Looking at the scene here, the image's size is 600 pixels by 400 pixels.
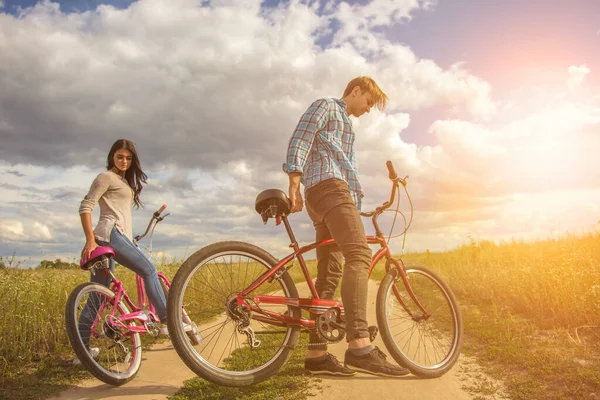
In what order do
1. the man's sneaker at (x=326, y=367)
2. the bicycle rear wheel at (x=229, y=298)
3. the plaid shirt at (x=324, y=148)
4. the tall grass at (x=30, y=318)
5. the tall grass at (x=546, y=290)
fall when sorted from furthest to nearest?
the tall grass at (x=546, y=290)
the tall grass at (x=30, y=318)
the man's sneaker at (x=326, y=367)
the plaid shirt at (x=324, y=148)
the bicycle rear wheel at (x=229, y=298)

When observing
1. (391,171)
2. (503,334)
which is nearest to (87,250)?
(391,171)

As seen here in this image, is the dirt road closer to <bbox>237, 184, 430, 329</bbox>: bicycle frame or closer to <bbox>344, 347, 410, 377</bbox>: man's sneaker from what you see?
<bbox>344, 347, 410, 377</bbox>: man's sneaker

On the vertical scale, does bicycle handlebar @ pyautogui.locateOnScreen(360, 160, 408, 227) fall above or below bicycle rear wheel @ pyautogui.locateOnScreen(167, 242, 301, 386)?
above

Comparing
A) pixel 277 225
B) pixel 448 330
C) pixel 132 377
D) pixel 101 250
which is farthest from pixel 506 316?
pixel 101 250

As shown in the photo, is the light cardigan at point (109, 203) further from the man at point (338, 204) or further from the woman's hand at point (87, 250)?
the man at point (338, 204)

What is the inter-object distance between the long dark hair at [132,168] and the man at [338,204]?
2084mm

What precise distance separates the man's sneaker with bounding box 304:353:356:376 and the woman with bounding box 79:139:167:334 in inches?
59.3

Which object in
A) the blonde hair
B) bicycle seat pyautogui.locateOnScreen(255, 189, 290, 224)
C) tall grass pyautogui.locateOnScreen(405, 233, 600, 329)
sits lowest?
tall grass pyautogui.locateOnScreen(405, 233, 600, 329)

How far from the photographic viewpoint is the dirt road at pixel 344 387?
140 inches

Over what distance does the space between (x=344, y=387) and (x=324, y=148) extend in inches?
77.2

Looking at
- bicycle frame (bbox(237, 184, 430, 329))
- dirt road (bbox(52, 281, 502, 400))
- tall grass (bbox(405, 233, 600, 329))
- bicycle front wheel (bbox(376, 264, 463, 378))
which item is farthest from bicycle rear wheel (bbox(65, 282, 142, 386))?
tall grass (bbox(405, 233, 600, 329))

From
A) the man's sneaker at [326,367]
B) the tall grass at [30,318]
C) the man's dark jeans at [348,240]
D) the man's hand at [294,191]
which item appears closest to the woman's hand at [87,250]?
the tall grass at [30,318]

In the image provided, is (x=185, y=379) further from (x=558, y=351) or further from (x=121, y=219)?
(x=558, y=351)

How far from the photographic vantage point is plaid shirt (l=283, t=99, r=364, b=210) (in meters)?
3.75
